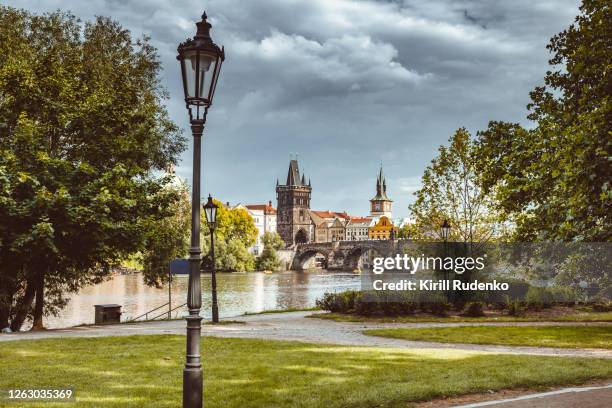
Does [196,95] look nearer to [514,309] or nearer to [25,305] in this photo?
[25,305]

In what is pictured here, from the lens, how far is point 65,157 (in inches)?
885

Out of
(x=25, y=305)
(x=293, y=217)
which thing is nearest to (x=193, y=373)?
(x=25, y=305)

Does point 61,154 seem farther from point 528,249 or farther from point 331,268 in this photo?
point 331,268

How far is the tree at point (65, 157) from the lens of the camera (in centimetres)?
1825

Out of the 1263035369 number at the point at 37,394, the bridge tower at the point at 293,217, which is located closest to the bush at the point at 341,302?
the 1263035369 number at the point at 37,394

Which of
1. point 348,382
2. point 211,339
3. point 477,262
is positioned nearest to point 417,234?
point 477,262

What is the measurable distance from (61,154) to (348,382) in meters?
17.3

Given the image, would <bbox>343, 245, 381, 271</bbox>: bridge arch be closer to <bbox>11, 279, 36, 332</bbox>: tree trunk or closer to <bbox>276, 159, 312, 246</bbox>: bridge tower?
<bbox>276, 159, 312, 246</bbox>: bridge tower

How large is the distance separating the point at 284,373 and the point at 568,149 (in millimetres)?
8378

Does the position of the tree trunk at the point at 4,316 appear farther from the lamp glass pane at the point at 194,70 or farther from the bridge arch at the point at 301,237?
the bridge arch at the point at 301,237

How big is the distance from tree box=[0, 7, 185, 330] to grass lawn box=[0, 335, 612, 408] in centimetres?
603

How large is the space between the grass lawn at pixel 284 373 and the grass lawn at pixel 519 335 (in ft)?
11.0

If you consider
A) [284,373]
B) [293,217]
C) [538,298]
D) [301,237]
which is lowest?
[284,373]

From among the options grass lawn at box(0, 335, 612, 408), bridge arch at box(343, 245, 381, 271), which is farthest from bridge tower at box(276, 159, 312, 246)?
grass lawn at box(0, 335, 612, 408)
